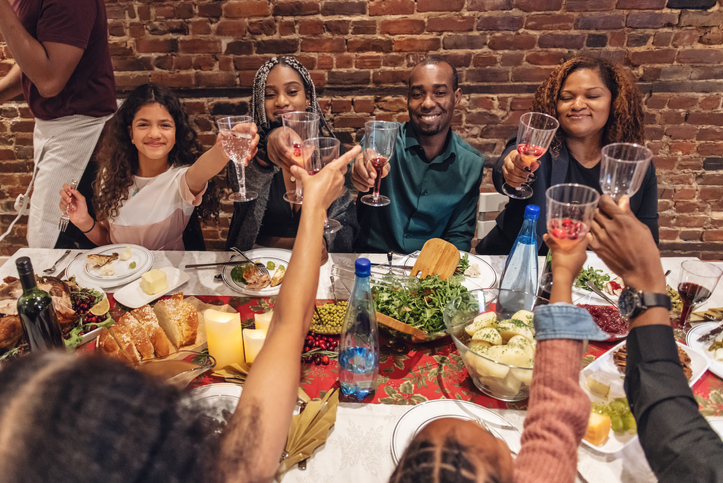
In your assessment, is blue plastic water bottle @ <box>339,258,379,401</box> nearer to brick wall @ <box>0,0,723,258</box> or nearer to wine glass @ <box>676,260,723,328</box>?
wine glass @ <box>676,260,723,328</box>

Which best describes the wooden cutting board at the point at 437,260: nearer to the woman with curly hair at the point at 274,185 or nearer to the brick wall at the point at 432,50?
the woman with curly hair at the point at 274,185

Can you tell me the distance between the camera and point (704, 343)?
1.40 metres

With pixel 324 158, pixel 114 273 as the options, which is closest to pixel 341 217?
pixel 324 158

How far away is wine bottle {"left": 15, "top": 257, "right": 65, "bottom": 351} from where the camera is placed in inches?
44.3

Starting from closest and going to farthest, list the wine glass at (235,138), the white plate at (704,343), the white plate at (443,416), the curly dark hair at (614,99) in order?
1. the white plate at (443,416)
2. the white plate at (704,343)
3. the wine glass at (235,138)
4. the curly dark hair at (614,99)

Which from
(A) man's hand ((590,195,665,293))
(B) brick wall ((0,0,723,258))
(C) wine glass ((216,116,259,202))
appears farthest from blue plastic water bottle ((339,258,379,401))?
(B) brick wall ((0,0,723,258))

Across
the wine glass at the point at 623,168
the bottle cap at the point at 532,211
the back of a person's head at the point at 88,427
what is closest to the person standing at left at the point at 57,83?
the back of a person's head at the point at 88,427

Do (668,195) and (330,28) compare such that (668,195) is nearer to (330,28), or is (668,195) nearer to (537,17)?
(537,17)

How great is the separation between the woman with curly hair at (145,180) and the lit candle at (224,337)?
1.14m

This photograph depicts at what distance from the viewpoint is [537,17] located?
2906 millimetres

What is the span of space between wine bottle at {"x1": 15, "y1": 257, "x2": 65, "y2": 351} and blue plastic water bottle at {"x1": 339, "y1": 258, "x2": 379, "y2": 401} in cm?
73

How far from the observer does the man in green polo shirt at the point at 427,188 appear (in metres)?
2.55

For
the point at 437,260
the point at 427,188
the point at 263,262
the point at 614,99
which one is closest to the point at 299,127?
the point at 263,262

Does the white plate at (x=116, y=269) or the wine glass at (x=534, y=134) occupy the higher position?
the wine glass at (x=534, y=134)
